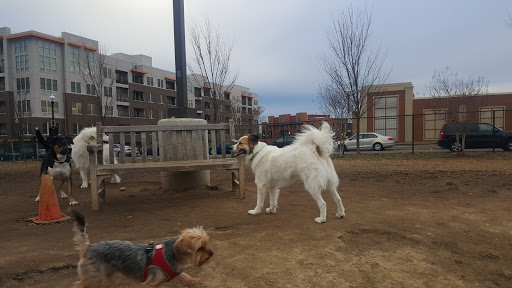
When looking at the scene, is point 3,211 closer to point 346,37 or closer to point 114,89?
point 346,37

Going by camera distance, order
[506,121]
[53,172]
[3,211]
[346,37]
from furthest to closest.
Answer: [506,121], [346,37], [53,172], [3,211]

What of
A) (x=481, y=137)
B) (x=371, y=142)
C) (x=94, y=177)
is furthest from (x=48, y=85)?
(x=481, y=137)

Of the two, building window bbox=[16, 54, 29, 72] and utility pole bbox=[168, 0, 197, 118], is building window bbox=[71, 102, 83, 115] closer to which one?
building window bbox=[16, 54, 29, 72]

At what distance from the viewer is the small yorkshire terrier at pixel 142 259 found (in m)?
2.43

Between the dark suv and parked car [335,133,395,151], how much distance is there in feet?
20.8

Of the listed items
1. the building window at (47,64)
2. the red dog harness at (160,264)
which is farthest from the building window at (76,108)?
the red dog harness at (160,264)

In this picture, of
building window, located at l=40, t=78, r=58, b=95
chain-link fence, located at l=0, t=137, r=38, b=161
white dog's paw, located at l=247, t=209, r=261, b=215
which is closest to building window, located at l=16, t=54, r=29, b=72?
building window, located at l=40, t=78, r=58, b=95

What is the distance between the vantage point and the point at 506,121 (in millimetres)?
28609

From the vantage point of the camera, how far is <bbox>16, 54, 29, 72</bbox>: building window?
43.7 meters

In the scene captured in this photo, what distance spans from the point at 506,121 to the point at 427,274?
3391 centimetres

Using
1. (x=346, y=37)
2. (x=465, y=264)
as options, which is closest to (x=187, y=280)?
(x=465, y=264)

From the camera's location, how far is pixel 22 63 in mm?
43969

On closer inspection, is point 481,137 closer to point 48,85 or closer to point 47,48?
point 48,85

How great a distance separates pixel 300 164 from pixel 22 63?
53.4 metres
